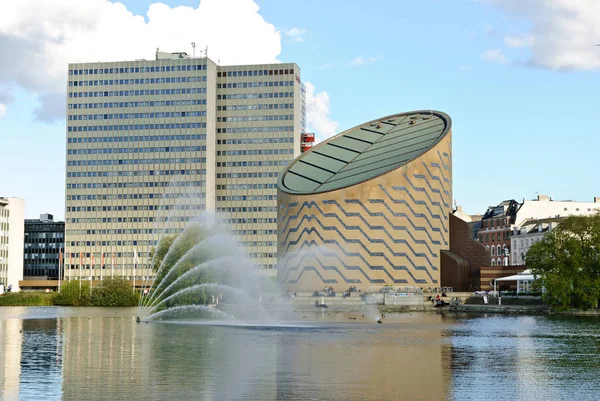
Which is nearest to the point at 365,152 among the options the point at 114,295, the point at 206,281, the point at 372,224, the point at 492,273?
the point at 372,224

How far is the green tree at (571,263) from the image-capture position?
10962 cm

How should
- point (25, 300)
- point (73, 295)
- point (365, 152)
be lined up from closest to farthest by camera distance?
point (73, 295), point (25, 300), point (365, 152)

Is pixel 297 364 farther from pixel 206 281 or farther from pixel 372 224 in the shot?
pixel 372 224

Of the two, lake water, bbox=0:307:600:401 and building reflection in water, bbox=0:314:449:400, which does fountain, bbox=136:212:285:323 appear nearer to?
lake water, bbox=0:307:600:401

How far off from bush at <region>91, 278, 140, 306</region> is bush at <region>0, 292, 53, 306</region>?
15265 mm

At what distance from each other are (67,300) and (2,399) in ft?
444

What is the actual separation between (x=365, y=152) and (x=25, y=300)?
7267 cm

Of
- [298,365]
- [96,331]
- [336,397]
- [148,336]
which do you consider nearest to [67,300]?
[96,331]

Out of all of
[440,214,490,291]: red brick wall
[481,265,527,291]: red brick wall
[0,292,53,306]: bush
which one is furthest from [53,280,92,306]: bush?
[481,265,527,291]: red brick wall

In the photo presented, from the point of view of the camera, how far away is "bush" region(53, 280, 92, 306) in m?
160

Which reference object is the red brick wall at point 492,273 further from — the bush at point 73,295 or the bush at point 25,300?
the bush at point 25,300

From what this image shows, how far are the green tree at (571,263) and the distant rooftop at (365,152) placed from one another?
49170 mm

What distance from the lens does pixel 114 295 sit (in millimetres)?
154875

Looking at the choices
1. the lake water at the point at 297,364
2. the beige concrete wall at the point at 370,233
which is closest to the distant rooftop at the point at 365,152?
the beige concrete wall at the point at 370,233
